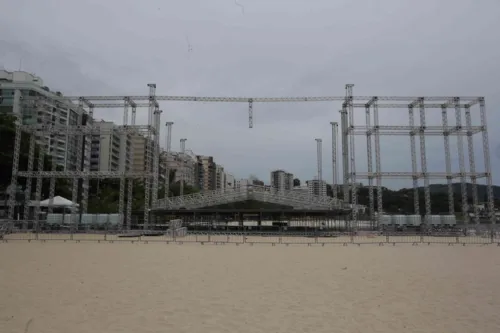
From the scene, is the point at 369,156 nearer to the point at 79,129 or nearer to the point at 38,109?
the point at 79,129

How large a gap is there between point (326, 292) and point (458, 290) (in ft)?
11.3

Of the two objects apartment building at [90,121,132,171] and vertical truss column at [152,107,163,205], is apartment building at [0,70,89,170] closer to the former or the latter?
apartment building at [90,121,132,171]

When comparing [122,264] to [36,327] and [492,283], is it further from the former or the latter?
[492,283]

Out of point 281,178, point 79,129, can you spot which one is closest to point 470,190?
point 79,129

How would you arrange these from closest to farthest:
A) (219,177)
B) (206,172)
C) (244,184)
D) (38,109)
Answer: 1. (244,184)
2. (38,109)
3. (206,172)
4. (219,177)

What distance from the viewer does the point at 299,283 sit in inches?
451

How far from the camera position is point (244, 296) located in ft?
31.2

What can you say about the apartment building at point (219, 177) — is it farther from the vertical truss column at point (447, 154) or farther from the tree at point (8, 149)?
the vertical truss column at point (447, 154)

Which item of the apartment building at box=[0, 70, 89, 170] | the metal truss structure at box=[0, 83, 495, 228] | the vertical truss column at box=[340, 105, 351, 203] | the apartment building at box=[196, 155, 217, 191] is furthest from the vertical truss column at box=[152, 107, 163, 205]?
the apartment building at box=[196, 155, 217, 191]

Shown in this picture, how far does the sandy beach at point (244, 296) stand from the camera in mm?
7105

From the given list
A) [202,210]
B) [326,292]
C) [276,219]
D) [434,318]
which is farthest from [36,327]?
[276,219]

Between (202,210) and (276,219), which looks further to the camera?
(276,219)

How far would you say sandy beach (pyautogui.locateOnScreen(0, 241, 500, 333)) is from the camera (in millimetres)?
7105

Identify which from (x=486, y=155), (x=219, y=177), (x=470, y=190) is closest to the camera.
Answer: (x=486, y=155)
